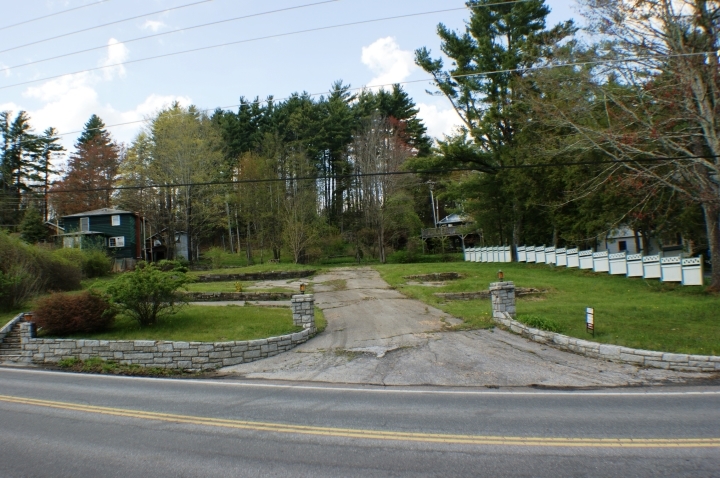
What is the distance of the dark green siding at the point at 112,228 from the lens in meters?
45.0

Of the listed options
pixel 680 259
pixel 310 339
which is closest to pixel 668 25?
pixel 680 259

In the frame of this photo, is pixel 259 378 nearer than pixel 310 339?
Yes

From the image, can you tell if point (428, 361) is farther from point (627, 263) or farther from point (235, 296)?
point (627, 263)

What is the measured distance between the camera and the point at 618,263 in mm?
25625

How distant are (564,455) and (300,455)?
3.00 m

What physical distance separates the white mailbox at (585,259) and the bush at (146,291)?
2222cm

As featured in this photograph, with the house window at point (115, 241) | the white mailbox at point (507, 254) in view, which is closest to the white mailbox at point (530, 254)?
the white mailbox at point (507, 254)

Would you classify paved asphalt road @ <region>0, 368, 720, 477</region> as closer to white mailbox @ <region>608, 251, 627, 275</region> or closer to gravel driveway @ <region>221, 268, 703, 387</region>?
gravel driveway @ <region>221, 268, 703, 387</region>

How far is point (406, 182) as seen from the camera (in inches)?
1927

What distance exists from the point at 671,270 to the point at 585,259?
22.2ft

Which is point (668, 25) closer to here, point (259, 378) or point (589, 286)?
point (589, 286)

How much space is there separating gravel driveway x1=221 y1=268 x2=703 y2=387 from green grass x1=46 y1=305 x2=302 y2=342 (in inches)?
57.6

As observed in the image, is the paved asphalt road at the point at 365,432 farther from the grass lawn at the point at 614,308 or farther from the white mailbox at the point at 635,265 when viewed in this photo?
the white mailbox at the point at 635,265

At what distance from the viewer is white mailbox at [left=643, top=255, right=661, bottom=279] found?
23.1 metres
